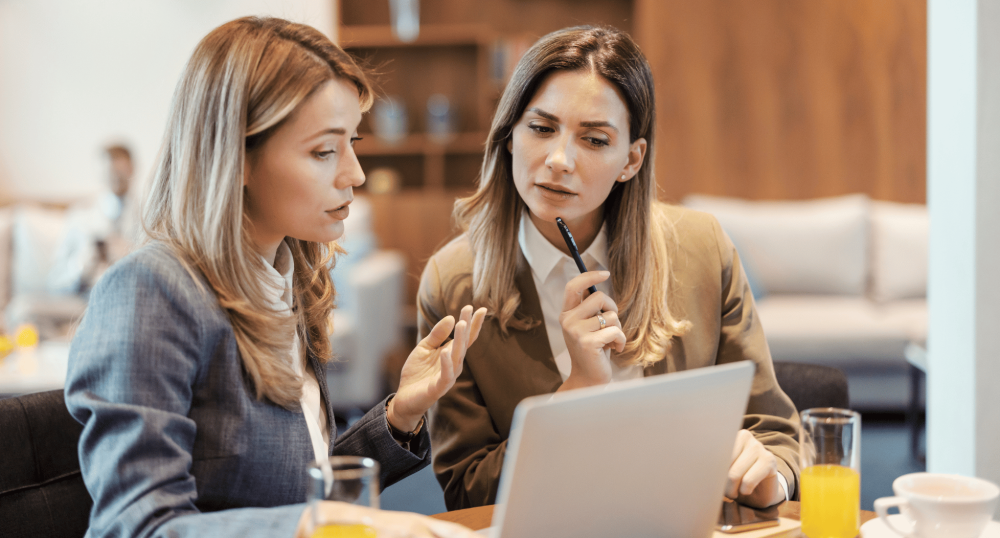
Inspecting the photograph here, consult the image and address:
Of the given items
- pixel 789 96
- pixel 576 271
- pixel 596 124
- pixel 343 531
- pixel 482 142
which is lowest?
pixel 343 531

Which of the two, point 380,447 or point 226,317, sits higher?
point 226,317

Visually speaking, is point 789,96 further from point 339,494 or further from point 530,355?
point 339,494

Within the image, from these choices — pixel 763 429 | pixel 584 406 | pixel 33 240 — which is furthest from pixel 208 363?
pixel 33 240

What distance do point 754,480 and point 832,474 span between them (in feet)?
0.44

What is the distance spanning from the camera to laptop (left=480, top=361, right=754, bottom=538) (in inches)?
26.5

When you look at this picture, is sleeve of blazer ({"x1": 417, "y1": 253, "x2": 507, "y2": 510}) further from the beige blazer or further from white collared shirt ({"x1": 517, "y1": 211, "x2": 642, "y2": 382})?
white collared shirt ({"x1": 517, "y1": 211, "x2": 642, "y2": 382})

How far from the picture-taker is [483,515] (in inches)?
40.7

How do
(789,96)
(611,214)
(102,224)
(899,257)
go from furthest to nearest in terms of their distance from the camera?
(789,96) → (102,224) → (899,257) → (611,214)

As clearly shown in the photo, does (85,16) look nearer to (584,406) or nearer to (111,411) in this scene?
(111,411)

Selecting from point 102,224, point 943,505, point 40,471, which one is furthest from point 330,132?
point 102,224

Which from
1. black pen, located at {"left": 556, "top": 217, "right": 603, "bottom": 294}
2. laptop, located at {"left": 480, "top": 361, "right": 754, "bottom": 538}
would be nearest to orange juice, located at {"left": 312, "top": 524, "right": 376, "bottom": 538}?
laptop, located at {"left": 480, "top": 361, "right": 754, "bottom": 538}

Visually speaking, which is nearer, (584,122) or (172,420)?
(172,420)

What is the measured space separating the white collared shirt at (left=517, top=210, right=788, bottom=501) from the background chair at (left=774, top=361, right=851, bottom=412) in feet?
0.96

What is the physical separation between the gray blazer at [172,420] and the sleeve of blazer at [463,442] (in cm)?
38
